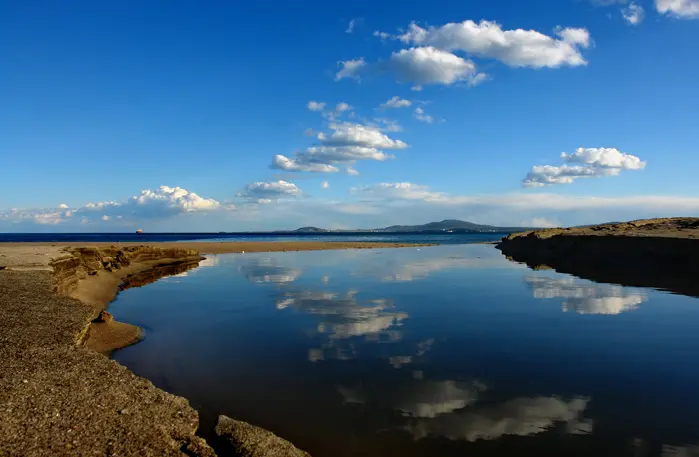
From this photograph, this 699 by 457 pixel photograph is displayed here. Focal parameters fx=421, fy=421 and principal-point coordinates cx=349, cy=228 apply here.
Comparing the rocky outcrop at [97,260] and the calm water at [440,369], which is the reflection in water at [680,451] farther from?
the rocky outcrop at [97,260]

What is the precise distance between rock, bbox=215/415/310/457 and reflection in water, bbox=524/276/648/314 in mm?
17517

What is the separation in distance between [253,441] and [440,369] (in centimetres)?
610

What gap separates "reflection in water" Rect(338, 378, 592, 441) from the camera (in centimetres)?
859

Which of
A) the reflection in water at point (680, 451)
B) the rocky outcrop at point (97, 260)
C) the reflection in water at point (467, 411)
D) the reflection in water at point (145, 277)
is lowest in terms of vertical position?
the reflection in water at point (680, 451)

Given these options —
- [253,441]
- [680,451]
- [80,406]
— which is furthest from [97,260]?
[680,451]

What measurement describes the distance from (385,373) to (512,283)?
72.0 feet

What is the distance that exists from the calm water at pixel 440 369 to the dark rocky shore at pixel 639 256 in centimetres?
1036

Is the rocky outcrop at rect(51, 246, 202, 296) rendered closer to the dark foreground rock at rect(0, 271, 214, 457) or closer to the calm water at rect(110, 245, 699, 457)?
the calm water at rect(110, 245, 699, 457)

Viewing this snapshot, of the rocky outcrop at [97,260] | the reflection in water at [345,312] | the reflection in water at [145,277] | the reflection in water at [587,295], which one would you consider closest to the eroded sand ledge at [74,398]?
the rocky outcrop at [97,260]

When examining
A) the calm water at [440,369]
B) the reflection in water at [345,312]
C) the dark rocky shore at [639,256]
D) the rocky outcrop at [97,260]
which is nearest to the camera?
the calm water at [440,369]

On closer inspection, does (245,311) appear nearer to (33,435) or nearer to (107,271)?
(33,435)

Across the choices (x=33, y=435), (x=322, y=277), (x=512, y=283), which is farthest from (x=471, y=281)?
(x=33, y=435)

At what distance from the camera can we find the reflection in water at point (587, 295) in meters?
21.2

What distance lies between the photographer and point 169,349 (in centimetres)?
1478
